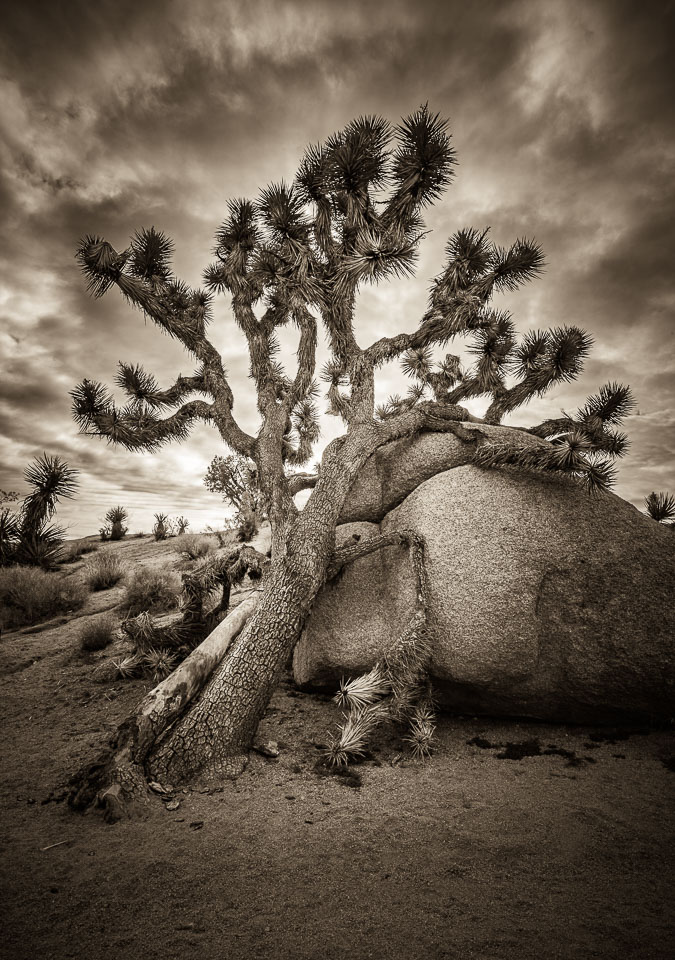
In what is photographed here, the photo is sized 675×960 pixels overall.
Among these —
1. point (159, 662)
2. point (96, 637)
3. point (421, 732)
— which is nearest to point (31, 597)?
point (96, 637)

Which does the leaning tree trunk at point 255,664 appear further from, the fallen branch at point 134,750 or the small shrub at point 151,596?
A: the small shrub at point 151,596

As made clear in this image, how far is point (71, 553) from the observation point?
1586 cm

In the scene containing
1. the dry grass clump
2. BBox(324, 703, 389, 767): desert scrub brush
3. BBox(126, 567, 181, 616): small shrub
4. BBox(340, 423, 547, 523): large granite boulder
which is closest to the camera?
BBox(324, 703, 389, 767): desert scrub brush

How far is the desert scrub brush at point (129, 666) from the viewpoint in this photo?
583cm

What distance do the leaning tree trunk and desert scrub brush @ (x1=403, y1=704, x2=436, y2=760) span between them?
1.57 meters

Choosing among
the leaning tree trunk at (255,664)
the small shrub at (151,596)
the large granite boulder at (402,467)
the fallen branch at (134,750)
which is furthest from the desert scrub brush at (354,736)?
the small shrub at (151,596)

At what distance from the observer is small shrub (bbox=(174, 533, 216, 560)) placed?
1518cm

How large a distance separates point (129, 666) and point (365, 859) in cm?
455

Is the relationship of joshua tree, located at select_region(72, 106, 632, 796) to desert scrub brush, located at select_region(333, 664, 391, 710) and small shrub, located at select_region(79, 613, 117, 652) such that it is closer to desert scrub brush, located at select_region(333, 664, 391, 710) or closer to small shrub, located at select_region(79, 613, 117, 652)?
desert scrub brush, located at select_region(333, 664, 391, 710)

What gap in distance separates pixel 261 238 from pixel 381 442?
4.72 m

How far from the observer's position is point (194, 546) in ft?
52.1

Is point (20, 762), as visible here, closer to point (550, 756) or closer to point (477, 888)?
point (477, 888)

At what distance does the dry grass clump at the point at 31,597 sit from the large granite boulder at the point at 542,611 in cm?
752

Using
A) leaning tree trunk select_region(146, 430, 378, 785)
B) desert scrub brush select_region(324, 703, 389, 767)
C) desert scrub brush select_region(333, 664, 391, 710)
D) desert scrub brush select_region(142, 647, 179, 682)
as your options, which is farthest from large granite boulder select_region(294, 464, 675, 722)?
desert scrub brush select_region(142, 647, 179, 682)
